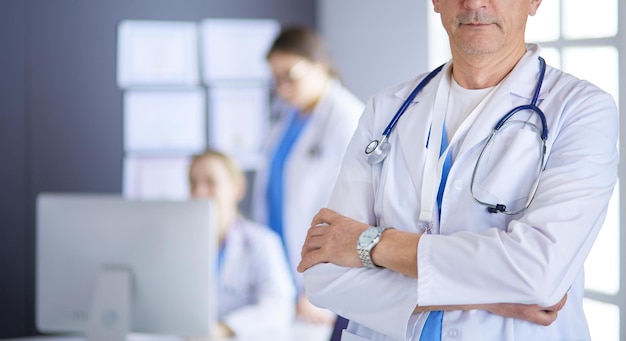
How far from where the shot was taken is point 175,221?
2.33 m

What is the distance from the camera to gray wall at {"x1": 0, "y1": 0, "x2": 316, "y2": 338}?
166 inches

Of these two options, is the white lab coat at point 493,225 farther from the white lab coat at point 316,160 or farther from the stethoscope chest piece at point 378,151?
the white lab coat at point 316,160

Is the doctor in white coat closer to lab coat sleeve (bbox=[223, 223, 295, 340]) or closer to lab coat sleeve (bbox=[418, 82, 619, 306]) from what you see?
lab coat sleeve (bbox=[418, 82, 619, 306])

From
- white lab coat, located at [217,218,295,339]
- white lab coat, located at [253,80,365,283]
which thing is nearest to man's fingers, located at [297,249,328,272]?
white lab coat, located at [217,218,295,339]

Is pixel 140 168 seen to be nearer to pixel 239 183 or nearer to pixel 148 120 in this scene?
pixel 148 120

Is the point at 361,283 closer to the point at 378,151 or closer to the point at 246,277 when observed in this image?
the point at 378,151

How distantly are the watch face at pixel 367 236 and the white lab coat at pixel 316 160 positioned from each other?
80.4 inches

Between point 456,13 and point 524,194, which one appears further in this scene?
point 456,13

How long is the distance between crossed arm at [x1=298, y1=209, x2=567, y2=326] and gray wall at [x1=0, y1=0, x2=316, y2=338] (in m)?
2.91

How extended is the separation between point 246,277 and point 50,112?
1.58 meters

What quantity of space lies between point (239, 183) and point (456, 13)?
7.33 ft

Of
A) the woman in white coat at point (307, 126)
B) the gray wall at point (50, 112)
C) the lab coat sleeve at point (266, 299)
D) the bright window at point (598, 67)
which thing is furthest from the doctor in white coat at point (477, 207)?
the gray wall at point (50, 112)

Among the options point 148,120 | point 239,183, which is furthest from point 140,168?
point 239,183

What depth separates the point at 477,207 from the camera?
1535mm
